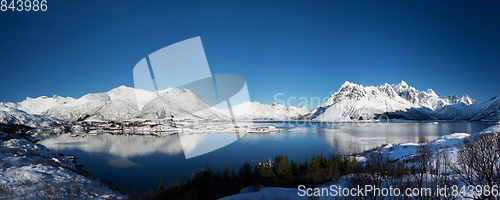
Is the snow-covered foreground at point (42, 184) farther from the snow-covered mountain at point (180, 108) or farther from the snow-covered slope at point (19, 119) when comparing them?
the snow-covered mountain at point (180, 108)

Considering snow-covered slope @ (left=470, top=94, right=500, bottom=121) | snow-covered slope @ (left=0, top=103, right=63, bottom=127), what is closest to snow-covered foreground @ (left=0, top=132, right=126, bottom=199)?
snow-covered slope @ (left=0, top=103, right=63, bottom=127)

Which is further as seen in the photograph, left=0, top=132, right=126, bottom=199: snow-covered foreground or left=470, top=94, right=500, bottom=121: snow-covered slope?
left=470, top=94, right=500, bottom=121: snow-covered slope

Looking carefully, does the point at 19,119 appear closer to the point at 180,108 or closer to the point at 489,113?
the point at 180,108

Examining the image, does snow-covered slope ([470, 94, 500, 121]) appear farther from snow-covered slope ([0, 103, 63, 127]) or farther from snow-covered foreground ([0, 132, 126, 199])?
snow-covered slope ([0, 103, 63, 127])

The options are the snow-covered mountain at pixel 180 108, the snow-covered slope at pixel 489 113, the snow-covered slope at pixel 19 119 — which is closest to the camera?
the snow-covered slope at pixel 19 119

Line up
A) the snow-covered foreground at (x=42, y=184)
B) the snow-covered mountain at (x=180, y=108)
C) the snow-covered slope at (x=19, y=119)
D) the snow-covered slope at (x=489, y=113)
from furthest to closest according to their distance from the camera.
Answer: the snow-covered mountain at (x=180, y=108), the snow-covered slope at (x=489, y=113), the snow-covered slope at (x=19, y=119), the snow-covered foreground at (x=42, y=184)

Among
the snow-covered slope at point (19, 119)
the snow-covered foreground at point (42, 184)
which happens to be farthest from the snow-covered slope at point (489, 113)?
the snow-covered slope at point (19, 119)

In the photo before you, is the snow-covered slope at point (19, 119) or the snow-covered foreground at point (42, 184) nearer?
the snow-covered foreground at point (42, 184)

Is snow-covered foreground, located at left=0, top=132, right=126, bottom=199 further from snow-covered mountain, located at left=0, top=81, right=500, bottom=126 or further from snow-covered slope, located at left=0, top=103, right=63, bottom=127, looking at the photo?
snow-covered mountain, located at left=0, top=81, right=500, bottom=126

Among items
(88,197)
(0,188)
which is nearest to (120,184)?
(88,197)

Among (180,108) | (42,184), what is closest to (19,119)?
(180,108)

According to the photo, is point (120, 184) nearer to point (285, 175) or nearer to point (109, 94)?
point (285, 175)

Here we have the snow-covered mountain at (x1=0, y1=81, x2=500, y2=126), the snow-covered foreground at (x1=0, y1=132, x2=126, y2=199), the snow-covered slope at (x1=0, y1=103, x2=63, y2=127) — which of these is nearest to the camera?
the snow-covered foreground at (x1=0, y1=132, x2=126, y2=199)

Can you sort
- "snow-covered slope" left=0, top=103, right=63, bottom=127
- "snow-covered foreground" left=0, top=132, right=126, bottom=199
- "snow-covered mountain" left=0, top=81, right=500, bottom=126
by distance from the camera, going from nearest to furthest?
1. "snow-covered foreground" left=0, top=132, right=126, bottom=199
2. "snow-covered slope" left=0, top=103, right=63, bottom=127
3. "snow-covered mountain" left=0, top=81, right=500, bottom=126
